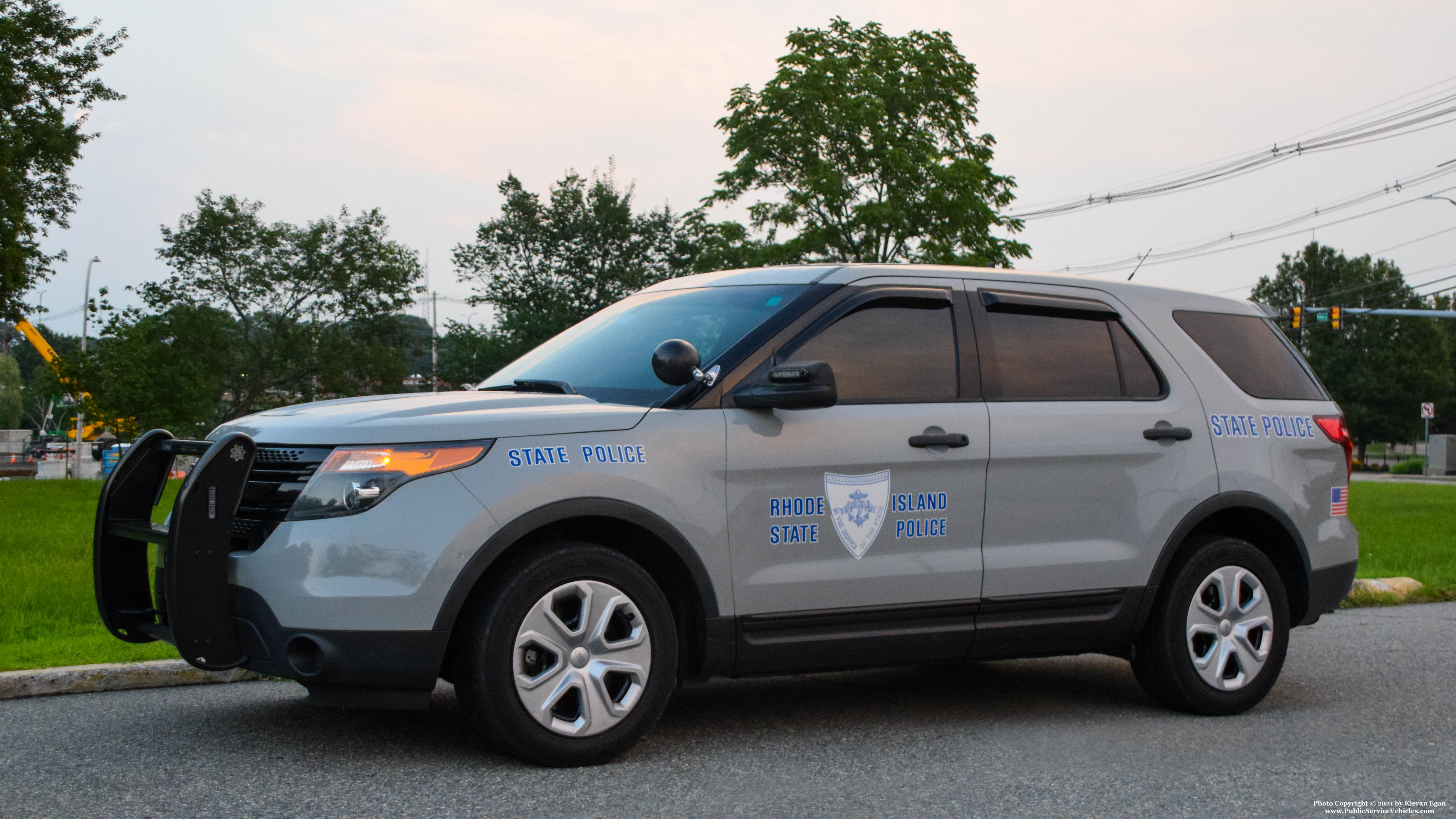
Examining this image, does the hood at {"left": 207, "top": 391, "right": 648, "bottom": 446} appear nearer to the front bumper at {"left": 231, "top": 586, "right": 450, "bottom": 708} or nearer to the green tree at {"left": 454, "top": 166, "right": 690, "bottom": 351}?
the front bumper at {"left": 231, "top": 586, "right": 450, "bottom": 708}

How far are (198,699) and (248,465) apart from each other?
1859mm

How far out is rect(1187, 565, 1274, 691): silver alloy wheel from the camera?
589 cm

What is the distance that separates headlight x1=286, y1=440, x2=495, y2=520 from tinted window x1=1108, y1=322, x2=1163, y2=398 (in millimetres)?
3072

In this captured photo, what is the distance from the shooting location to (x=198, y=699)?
588 cm

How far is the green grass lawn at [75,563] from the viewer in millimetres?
6816

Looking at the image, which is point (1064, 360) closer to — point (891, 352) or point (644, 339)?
point (891, 352)

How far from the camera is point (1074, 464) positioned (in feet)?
18.4

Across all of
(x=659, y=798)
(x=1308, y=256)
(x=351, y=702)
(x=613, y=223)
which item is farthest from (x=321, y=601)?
(x=1308, y=256)

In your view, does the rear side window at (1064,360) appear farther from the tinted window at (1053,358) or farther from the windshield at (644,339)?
the windshield at (644,339)

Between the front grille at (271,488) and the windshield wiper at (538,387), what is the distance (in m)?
1.03

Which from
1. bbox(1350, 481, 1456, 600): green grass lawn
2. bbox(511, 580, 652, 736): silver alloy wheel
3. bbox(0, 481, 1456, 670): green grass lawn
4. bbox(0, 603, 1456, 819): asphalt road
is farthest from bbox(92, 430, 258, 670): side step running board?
bbox(1350, 481, 1456, 600): green grass lawn

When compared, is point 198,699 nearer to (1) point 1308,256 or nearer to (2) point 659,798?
(2) point 659,798

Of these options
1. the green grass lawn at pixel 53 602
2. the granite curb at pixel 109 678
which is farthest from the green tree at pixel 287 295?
the granite curb at pixel 109 678

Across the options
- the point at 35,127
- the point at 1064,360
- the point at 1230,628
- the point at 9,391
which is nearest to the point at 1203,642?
the point at 1230,628
